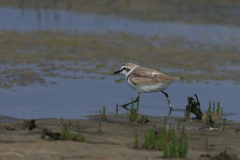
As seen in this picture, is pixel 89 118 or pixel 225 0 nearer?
pixel 89 118

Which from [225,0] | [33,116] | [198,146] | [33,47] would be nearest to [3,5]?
[33,47]

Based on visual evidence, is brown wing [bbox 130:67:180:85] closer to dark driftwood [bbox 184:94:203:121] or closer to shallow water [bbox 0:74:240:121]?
shallow water [bbox 0:74:240:121]

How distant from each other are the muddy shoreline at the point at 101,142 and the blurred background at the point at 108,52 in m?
1.18

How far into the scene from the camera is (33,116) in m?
9.20

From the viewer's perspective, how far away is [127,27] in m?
21.4

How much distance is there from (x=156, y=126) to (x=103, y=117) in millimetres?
1167

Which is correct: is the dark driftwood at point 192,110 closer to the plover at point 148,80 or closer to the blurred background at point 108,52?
the blurred background at point 108,52

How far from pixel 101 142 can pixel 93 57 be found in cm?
866

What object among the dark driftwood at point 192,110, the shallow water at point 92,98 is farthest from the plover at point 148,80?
the dark driftwood at point 192,110

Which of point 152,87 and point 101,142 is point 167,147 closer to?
point 101,142

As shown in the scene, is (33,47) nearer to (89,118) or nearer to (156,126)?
(89,118)

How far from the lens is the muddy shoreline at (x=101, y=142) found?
6051 mm

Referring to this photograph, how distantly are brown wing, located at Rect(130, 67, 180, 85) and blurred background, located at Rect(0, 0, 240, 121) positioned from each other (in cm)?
64

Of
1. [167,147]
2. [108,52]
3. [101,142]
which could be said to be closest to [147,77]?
[101,142]
